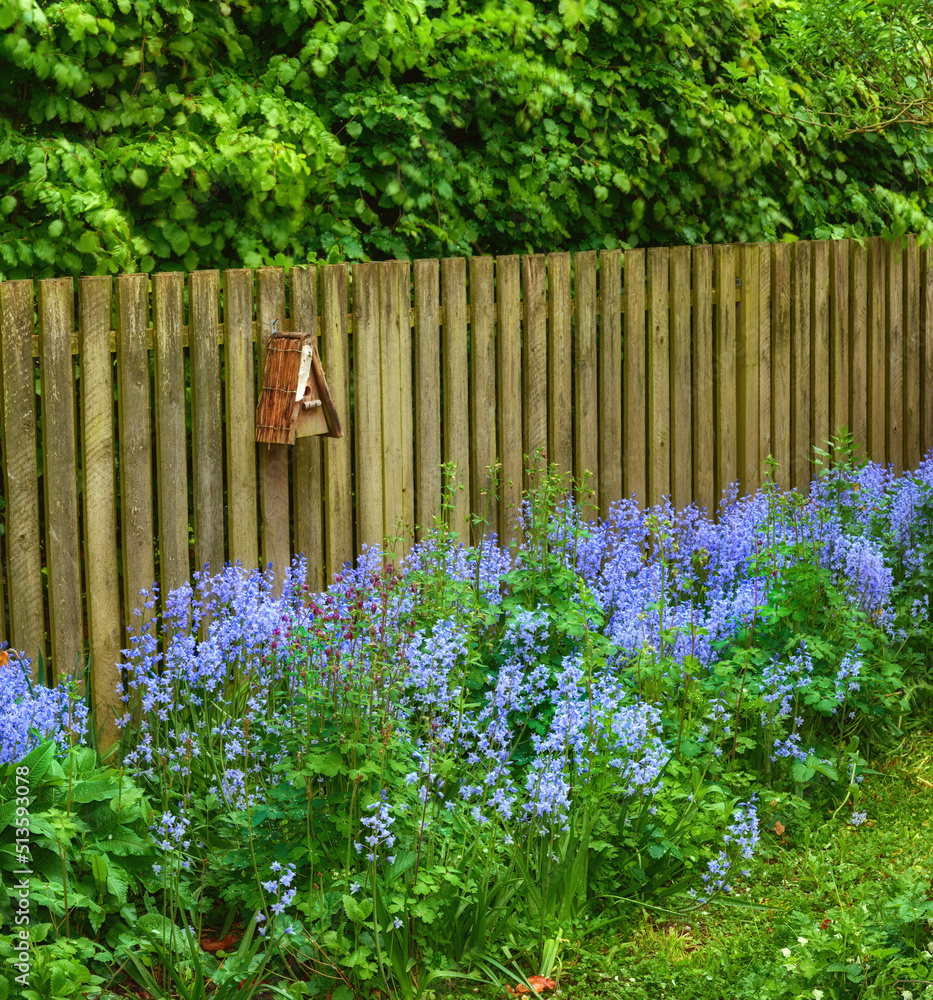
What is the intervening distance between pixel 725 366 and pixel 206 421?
2.85m

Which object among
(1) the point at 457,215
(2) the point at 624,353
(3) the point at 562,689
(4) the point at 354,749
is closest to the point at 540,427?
(2) the point at 624,353

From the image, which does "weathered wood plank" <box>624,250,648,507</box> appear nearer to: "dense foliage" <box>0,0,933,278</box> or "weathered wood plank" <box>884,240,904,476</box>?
"dense foliage" <box>0,0,933,278</box>

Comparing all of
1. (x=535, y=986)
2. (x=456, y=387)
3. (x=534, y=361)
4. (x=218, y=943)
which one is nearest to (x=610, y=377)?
(x=534, y=361)

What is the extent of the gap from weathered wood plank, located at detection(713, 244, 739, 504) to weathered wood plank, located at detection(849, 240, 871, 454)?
3.33 feet

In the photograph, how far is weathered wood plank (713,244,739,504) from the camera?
6.04m

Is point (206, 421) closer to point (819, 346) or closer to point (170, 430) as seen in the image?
point (170, 430)

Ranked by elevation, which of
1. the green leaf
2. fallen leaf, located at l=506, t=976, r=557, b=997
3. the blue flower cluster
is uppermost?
the blue flower cluster

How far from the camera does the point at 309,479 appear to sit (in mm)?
4625

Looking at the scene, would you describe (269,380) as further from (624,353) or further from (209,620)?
(624,353)

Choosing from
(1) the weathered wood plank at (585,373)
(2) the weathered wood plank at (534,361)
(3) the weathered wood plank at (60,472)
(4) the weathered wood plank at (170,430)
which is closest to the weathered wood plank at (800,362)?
(1) the weathered wood plank at (585,373)

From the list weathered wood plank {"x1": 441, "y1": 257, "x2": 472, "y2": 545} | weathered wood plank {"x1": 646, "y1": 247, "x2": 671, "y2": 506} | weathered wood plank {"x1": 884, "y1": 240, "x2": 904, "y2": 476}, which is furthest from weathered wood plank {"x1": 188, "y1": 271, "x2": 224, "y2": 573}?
weathered wood plank {"x1": 884, "y1": 240, "x2": 904, "y2": 476}

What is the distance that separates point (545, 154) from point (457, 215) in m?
0.58

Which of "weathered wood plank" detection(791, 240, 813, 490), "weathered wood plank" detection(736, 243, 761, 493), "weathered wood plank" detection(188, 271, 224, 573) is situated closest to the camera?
"weathered wood plank" detection(188, 271, 224, 573)

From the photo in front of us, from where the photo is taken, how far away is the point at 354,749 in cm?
305
